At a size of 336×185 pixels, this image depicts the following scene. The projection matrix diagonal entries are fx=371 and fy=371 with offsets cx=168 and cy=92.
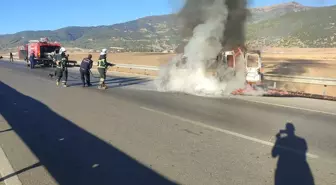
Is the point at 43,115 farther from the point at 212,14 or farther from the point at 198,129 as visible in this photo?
the point at 212,14

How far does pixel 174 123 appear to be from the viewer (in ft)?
27.7

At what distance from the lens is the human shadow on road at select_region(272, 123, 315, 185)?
4742mm

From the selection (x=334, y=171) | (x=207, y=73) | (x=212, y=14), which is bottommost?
(x=334, y=171)

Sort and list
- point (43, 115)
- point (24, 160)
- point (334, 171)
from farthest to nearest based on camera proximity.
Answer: point (43, 115), point (24, 160), point (334, 171)

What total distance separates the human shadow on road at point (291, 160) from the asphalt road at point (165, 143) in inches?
0.5

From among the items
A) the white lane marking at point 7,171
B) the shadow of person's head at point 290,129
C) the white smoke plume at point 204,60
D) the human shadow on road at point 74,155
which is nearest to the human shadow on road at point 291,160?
the shadow of person's head at point 290,129

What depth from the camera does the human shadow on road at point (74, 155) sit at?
4.85 metres

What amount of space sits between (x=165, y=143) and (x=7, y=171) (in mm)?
2611

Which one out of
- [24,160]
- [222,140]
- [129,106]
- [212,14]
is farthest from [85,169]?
[212,14]

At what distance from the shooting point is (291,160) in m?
5.59

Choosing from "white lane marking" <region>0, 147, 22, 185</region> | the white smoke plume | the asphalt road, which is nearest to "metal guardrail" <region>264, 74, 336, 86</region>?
the white smoke plume

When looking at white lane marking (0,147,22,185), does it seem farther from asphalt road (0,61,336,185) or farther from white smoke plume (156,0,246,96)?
white smoke plume (156,0,246,96)

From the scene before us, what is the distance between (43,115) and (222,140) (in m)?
4.98

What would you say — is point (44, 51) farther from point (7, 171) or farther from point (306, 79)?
point (7, 171)
